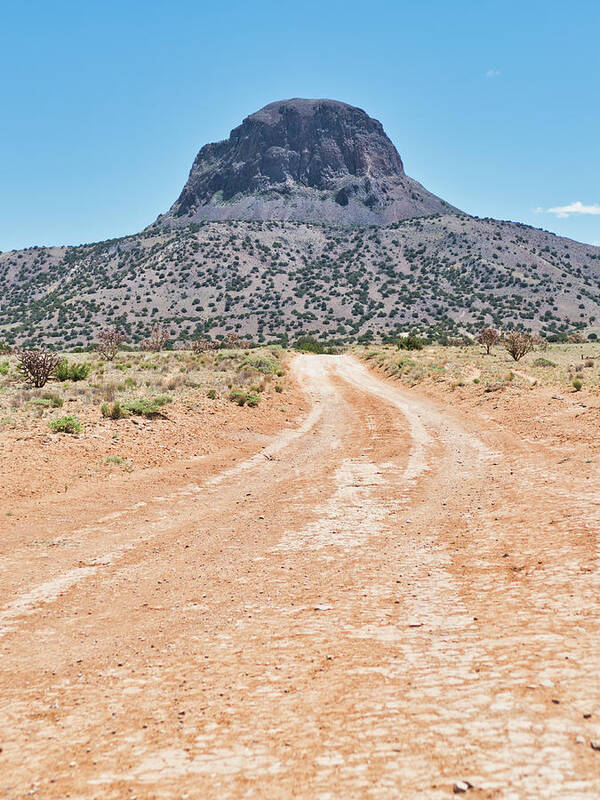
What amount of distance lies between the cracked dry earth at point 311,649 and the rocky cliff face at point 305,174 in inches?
5777

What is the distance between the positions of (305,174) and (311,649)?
182m

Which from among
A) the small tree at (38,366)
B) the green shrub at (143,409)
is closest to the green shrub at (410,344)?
the small tree at (38,366)

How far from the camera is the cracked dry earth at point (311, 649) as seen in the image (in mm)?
3053

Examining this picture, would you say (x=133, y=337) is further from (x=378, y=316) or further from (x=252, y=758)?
(x=252, y=758)

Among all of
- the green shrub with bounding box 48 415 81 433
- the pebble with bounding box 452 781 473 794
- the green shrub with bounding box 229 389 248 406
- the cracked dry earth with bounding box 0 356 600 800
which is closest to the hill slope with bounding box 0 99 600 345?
the green shrub with bounding box 229 389 248 406

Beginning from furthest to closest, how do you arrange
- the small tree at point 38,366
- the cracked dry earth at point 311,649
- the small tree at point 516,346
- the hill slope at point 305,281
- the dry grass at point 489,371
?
the hill slope at point 305,281 → the small tree at point 516,346 → the dry grass at point 489,371 → the small tree at point 38,366 → the cracked dry earth at point 311,649

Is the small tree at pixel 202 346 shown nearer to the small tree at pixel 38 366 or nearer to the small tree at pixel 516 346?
the small tree at pixel 38 366

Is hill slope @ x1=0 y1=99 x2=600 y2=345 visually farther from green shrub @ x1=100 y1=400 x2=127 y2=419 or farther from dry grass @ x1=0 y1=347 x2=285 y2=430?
green shrub @ x1=100 y1=400 x2=127 y2=419

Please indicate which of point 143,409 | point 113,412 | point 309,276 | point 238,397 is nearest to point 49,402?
point 113,412

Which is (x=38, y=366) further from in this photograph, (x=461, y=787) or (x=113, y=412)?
(x=461, y=787)

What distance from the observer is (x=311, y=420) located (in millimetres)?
19859

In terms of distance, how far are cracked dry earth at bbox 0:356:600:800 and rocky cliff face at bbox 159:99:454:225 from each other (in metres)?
147

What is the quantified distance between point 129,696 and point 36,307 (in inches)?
4387

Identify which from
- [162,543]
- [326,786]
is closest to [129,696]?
[326,786]
